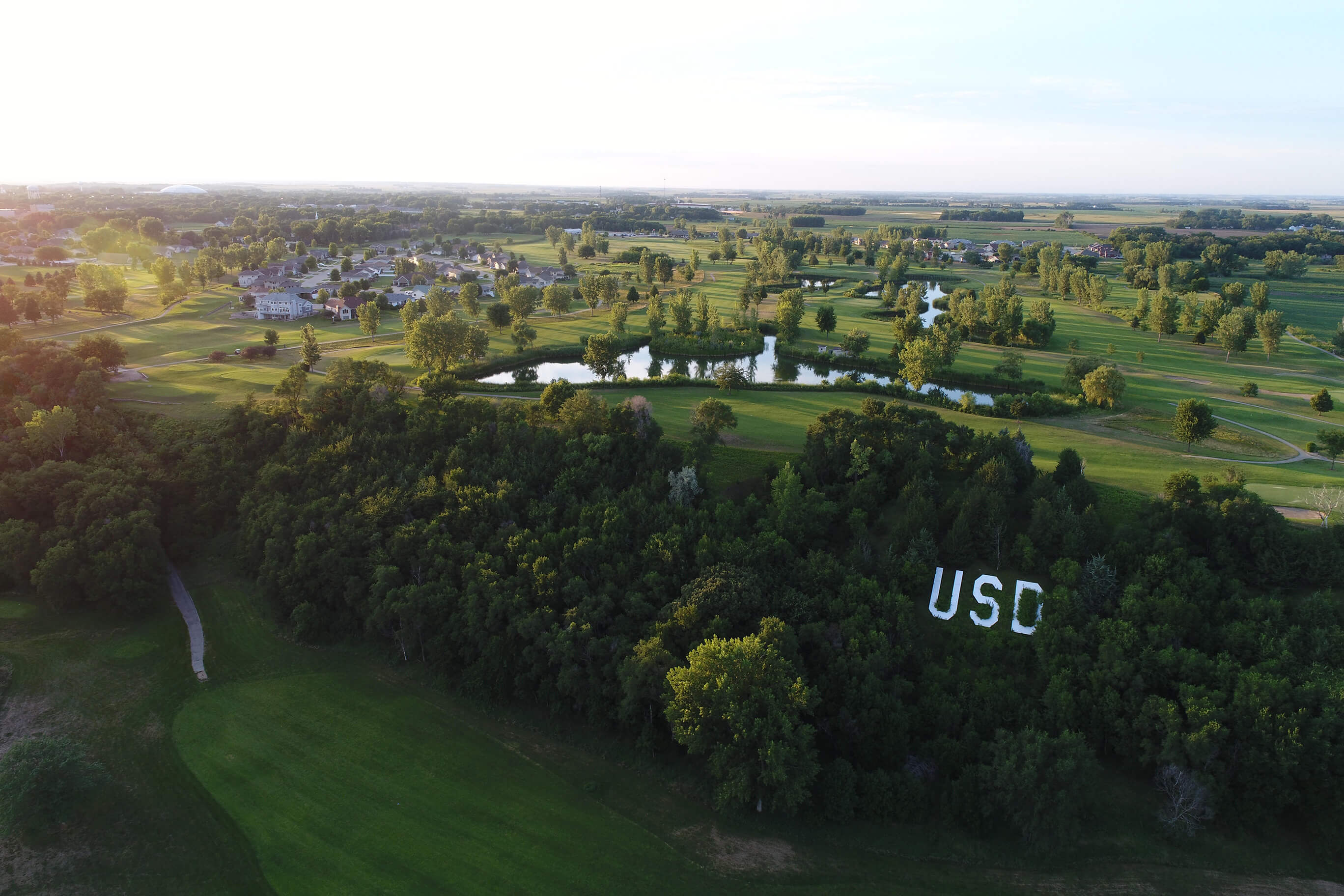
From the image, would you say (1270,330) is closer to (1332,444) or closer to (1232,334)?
(1232,334)

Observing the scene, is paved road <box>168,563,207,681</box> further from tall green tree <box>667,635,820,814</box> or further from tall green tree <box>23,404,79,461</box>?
tall green tree <box>667,635,820,814</box>

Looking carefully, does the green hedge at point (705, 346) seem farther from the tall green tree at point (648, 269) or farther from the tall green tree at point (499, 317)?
the tall green tree at point (648, 269)

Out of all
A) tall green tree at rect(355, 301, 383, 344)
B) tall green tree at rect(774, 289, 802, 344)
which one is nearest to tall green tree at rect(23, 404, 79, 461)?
tall green tree at rect(355, 301, 383, 344)

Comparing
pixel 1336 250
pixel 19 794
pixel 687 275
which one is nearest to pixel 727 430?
pixel 19 794

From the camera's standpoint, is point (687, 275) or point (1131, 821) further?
point (687, 275)

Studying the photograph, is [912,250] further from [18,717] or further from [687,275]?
[18,717]

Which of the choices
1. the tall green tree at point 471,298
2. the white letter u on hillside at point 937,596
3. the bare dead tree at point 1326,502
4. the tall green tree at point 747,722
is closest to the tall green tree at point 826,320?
the tall green tree at point 471,298

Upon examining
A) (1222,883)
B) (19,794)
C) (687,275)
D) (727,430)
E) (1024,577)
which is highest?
(687,275)
